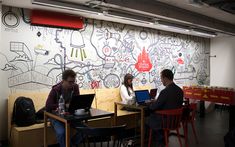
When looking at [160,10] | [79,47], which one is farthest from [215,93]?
[79,47]

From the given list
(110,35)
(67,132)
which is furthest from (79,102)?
(110,35)

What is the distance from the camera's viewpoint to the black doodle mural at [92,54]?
4461mm

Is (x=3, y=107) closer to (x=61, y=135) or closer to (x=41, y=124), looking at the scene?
(x=41, y=124)

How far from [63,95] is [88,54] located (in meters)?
1.88

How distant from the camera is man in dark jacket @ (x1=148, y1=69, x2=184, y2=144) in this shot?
376 centimetres

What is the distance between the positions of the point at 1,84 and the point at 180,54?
17.7 feet

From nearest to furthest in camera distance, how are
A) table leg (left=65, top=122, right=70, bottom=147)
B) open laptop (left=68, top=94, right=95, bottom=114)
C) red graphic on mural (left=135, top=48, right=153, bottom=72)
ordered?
table leg (left=65, top=122, right=70, bottom=147) < open laptop (left=68, top=94, right=95, bottom=114) < red graphic on mural (left=135, top=48, right=153, bottom=72)

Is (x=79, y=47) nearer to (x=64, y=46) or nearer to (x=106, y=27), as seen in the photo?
(x=64, y=46)

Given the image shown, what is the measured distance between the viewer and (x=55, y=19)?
4.76m

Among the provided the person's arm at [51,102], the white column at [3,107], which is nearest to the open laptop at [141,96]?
the person's arm at [51,102]

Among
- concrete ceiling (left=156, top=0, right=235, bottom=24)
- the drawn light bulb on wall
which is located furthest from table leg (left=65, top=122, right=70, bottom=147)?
the drawn light bulb on wall

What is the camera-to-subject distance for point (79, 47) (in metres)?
5.29

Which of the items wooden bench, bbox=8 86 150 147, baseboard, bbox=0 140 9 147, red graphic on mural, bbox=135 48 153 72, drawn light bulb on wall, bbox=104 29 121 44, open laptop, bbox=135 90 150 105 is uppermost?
drawn light bulb on wall, bbox=104 29 121 44

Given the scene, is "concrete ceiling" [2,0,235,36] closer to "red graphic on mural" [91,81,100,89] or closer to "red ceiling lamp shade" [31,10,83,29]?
"red ceiling lamp shade" [31,10,83,29]
